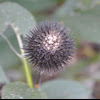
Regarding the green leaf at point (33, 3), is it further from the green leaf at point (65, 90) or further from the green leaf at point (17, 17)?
the green leaf at point (65, 90)

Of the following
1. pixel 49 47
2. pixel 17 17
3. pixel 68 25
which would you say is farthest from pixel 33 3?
pixel 49 47

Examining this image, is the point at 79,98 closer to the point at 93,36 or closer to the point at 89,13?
the point at 93,36

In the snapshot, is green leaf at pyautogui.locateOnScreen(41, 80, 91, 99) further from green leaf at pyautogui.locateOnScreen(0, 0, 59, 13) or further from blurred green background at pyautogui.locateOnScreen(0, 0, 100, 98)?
green leaf at pyautogui.locateOnScreen(0, 0, 59, 13)

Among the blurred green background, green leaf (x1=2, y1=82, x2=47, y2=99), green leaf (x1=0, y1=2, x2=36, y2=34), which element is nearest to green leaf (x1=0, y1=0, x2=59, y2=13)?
the blurred green background

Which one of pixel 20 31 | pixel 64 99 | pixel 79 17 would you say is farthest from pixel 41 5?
pixel 64 99

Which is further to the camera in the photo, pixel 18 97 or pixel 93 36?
pixel 93 36
